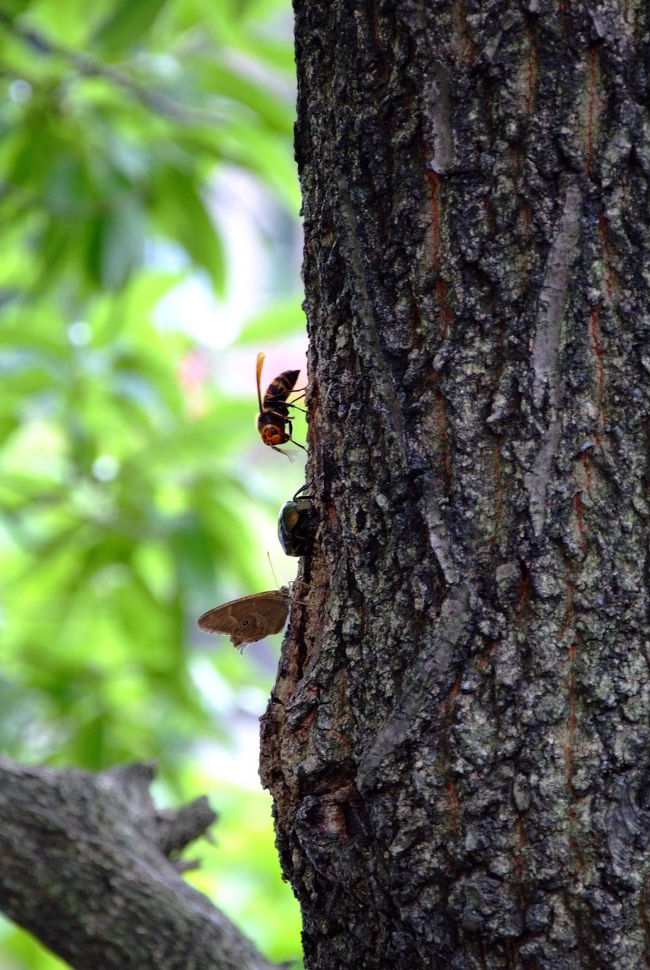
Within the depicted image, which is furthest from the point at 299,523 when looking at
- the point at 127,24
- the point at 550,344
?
the point at 127,24

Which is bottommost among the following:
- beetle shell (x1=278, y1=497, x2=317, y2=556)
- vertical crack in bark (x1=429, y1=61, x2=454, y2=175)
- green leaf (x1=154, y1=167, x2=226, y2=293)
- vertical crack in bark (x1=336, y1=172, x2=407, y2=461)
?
beetle shell (x1=278, y1=497, x2=317, y2=556)

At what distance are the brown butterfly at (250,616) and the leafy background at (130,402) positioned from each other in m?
1.03

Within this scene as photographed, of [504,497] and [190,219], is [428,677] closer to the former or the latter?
[504,497]

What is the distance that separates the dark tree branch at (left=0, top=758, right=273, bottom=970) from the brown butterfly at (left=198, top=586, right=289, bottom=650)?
0.60 m

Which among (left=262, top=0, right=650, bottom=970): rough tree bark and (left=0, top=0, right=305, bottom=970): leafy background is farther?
(left=0, top=0, right=305, bottom=970): leafy background

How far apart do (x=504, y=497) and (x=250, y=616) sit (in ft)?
1.79

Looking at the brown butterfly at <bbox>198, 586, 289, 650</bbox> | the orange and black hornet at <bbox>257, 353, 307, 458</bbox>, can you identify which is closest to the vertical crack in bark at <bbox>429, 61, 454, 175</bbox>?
the brown butterfly at <bbox>198, 586, 289, 650</bbox>

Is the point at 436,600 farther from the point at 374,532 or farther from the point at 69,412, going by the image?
the point at 69,412

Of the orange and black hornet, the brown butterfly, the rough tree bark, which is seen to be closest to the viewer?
the rough tree bark

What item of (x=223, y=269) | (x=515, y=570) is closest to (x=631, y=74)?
(x=515, y=570)

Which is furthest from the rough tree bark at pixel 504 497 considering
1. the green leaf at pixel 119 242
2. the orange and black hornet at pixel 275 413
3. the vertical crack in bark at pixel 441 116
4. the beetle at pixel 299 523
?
the green leaf at pixel 119 242

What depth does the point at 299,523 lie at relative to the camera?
1234 millimetres

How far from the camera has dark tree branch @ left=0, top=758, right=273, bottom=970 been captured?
1.79 metres

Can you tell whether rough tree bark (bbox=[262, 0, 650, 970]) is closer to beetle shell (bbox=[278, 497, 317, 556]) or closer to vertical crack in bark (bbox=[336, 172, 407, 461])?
vertical crack in bark (bbox=[336, 172, 407, 461])
